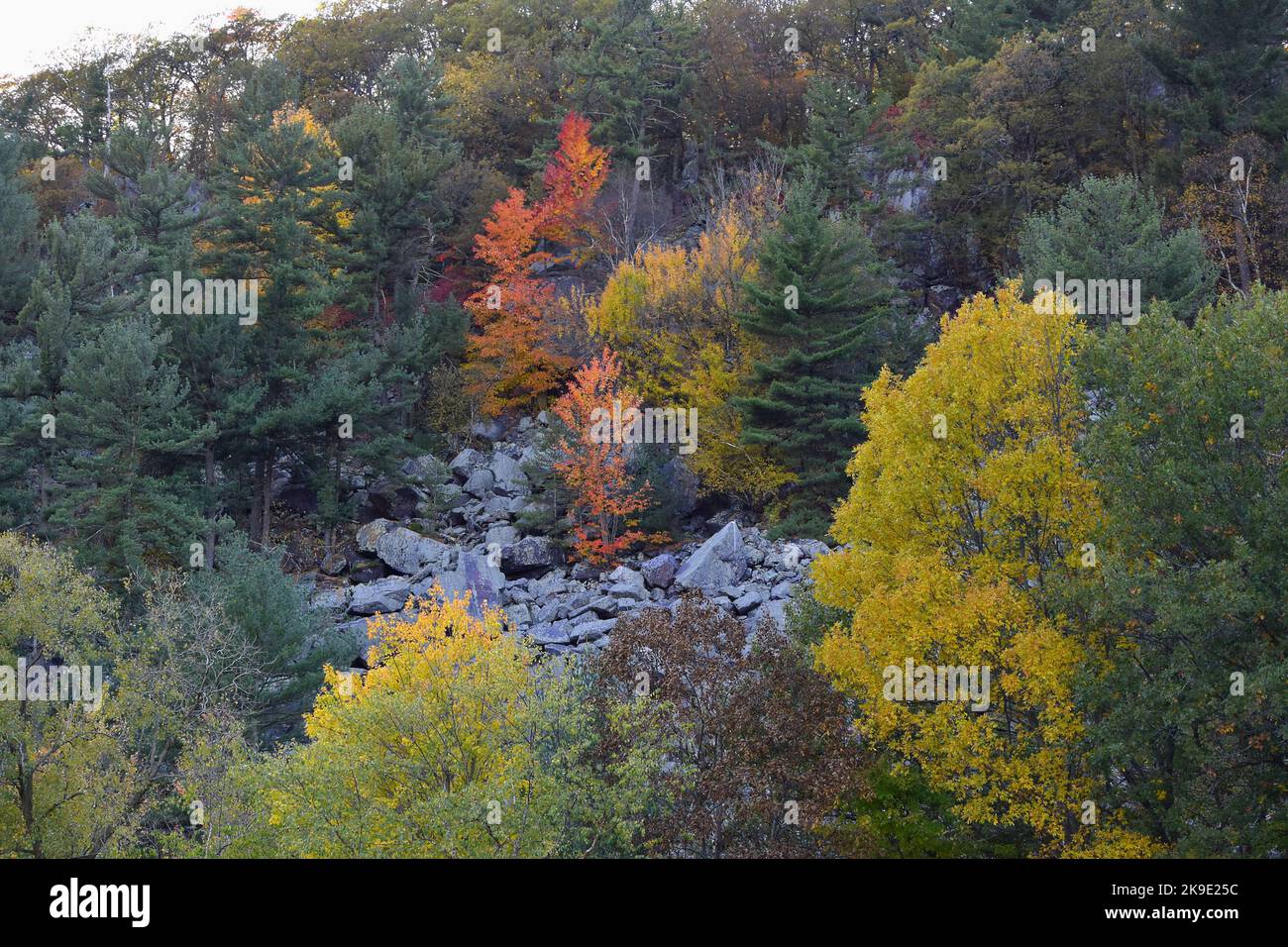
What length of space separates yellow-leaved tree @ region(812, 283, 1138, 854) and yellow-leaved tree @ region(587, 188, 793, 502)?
1783 centimetres

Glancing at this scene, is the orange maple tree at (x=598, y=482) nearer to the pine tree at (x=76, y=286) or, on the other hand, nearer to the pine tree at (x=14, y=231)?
the pine tree at (x=76, y=286)

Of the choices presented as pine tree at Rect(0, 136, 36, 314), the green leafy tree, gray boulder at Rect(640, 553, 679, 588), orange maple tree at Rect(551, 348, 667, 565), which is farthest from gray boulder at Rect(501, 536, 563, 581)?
the green leafy tree

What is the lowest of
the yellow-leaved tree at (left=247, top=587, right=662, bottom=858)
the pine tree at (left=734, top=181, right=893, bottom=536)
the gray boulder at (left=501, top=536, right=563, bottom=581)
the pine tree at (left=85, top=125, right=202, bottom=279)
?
the yellow-leaved tree at (left=247, top=587, right=662, bottom=858)

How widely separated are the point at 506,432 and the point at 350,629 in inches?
686

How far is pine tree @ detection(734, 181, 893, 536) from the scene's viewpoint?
38.8m

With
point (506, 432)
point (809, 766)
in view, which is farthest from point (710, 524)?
point (809, 766)

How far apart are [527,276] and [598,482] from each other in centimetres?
1591

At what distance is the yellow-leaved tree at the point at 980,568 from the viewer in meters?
20.2

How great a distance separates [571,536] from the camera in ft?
130

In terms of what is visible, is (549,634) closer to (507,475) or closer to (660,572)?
(660,572)

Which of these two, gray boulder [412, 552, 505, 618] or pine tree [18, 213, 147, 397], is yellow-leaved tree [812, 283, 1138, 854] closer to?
gray boulder [412, 552, 505, 618]

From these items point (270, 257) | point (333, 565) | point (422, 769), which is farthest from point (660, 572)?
point (270, 257)
